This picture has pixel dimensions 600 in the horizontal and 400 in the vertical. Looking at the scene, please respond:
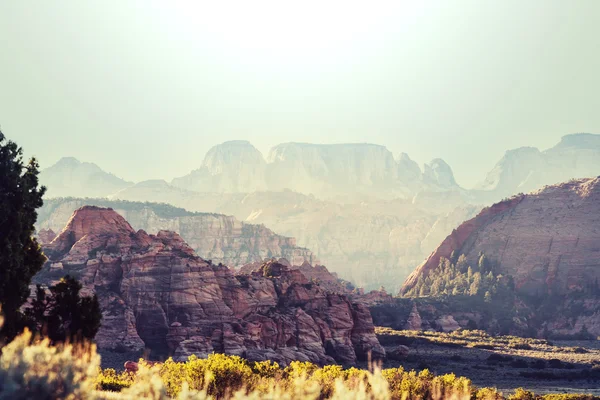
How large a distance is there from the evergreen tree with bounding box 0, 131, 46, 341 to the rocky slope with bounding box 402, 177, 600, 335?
377ft

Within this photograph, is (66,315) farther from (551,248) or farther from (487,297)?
(551,248)

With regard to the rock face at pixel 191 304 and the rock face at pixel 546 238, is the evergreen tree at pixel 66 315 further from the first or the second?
the rock face at pixel 546 238

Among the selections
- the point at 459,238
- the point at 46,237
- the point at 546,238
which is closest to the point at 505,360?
the point at 46,237

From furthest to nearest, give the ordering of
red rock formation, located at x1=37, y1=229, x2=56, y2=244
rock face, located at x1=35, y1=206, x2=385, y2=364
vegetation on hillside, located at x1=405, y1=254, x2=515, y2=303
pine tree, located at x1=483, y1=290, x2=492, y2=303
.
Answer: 1. vegetation on hillside, located at x1=405, y1=254, x2=515, y2=303
2. pine tree, located at x1=483, y1=290, x2=492, y2=303
3. red rock formation, located at x1=37, y1=229, x2=56, y2=244
4. rock face, located at x1=35, y1=206, x2=385, y2=364

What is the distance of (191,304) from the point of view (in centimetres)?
7956

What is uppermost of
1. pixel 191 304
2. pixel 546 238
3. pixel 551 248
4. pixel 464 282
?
pixel 546 238

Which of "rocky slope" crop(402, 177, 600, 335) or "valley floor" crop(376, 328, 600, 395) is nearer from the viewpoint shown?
"valley floor" crop(376, 328, 600, 395)


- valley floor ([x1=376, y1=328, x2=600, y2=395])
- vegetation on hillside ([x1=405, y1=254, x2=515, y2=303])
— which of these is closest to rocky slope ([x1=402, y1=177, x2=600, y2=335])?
vegetation on hillside ([x1=405, y1=254, x2=515, y2=303])

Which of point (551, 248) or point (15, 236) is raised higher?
point (551, 248)

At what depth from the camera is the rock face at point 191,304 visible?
74.4 m

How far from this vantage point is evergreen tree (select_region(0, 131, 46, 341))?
37.4 metres

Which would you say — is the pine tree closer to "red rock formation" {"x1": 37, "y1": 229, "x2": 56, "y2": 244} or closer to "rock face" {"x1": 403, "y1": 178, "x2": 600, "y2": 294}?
"rock face" {"x1": 403, "y1": 178, "x2": 600, "y2": 294}

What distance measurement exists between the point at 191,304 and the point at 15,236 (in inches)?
1663

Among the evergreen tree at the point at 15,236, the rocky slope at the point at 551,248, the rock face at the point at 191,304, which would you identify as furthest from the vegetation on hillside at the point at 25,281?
the rocky slope at the point at 551,248
